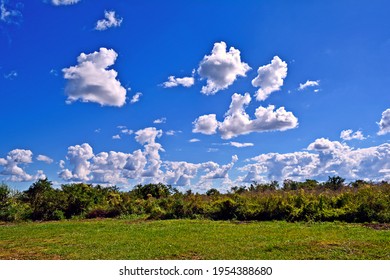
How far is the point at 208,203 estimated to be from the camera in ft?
88.1

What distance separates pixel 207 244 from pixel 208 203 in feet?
42.8

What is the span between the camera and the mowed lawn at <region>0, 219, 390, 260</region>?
12016 mm

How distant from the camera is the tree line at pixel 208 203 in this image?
2162 cm

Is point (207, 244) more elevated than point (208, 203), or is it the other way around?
point (208, 203)

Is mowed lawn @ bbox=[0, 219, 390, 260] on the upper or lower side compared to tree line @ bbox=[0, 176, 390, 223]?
lower

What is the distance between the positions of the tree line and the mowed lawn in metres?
3.80

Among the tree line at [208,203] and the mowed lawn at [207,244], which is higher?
the tree line at [208,203]

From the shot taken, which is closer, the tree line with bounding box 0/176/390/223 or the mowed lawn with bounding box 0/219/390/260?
the mowed lawn with bounding box 0/219/390/260

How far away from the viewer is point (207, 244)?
13852 mm

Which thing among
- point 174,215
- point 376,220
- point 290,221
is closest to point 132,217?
point 174,215

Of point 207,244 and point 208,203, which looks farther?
point 208,203

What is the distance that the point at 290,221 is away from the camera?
71.6 ft

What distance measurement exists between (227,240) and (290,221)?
8.32 metres

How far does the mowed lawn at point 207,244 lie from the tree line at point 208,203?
3797mm
